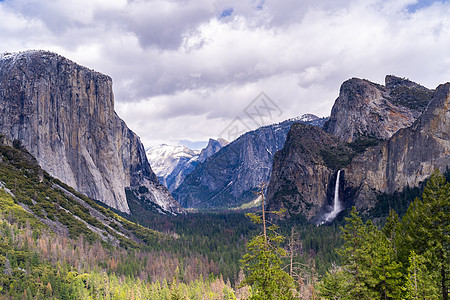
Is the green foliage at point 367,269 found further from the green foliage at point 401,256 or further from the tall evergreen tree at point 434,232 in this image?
the tall evergreen tree at point 434,232

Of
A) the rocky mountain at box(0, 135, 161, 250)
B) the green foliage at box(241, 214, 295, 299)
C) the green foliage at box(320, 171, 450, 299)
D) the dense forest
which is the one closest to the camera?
the green foliage at box(241, 214, 295, 299)

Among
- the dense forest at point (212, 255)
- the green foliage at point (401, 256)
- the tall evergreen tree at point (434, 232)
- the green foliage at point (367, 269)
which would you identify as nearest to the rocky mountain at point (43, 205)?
the dense forest at point (212, 255)

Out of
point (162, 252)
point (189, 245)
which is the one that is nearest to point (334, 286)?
point (162, 252)

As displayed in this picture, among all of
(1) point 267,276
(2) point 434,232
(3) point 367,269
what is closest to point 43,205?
(3) point 367,269

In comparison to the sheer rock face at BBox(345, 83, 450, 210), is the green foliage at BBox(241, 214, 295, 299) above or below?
below

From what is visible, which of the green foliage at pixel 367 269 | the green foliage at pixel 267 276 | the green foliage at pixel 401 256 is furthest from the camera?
the green foliage at pixel 367 269

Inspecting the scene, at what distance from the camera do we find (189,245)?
182m

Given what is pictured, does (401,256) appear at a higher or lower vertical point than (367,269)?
higher

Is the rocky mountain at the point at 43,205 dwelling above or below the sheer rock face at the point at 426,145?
below

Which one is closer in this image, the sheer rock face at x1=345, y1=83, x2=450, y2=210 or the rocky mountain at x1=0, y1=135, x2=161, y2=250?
the rocky mountain at x1=0, y1=135, x2=161, y2=250

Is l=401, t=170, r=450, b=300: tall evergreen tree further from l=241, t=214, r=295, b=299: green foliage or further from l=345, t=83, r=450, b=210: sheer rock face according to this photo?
l=345, t=83, r=450, b=210: sheer rock face

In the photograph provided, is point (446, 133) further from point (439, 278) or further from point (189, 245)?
point (439, 278)

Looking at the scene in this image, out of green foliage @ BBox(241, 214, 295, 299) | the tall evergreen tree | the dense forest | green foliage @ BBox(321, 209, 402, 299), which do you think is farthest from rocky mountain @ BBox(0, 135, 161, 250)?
the tall evergreen tree

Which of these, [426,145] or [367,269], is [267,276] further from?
[426,145]
